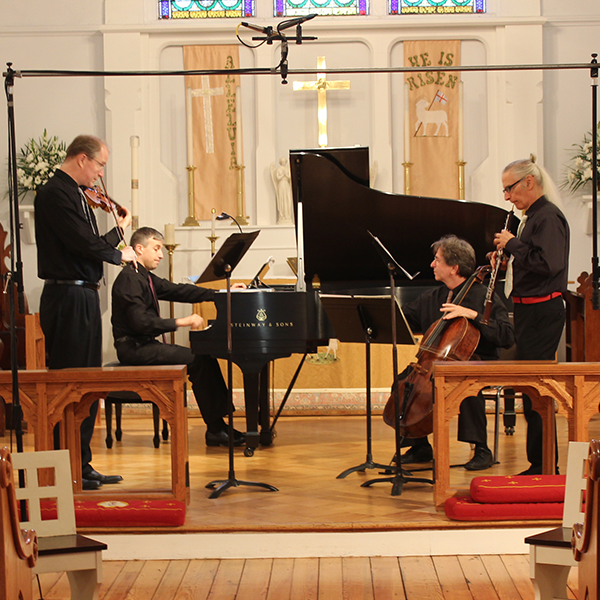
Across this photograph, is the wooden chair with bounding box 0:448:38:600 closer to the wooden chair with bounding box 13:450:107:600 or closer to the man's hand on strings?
the wooden chair with bounding box 13:450:107:600

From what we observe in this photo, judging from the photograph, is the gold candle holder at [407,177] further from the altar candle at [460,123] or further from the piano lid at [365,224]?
the piano lid at [365,224]

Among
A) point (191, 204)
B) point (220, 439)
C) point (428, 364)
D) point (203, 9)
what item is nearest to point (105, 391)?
point (428, 364)

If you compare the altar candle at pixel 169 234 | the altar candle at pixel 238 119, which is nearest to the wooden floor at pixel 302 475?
the altar candle at pixel 169 234

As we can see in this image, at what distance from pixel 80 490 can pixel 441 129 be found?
5.12 meters

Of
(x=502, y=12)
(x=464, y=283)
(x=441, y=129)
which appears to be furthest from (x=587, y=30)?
(x=464, y=283)

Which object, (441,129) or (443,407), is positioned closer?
(443,407)

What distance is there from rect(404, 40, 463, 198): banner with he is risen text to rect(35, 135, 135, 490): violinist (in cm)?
407

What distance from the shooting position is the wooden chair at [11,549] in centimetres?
185

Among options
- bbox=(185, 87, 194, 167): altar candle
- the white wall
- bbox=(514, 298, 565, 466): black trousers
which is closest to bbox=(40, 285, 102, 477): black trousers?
bbox=(514, 298, 565, 466): black trousers

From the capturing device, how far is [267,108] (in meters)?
7.57

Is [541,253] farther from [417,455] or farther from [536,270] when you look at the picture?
[417,455]

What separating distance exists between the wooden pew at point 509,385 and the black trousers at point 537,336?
40 centimetres

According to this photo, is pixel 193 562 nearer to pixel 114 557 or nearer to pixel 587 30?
pixel 114 557

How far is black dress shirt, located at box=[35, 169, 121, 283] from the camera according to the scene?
400 centimetres
